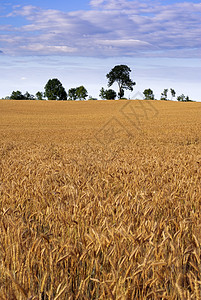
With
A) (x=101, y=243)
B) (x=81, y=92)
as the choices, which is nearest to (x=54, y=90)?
(x=81, y=92)

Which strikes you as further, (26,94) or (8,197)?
(26,94)

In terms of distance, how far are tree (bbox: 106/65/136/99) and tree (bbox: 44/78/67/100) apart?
14930 mm

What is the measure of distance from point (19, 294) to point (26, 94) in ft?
342

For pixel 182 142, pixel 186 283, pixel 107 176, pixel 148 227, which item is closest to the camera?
pixel 186 283

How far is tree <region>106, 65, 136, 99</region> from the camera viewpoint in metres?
80.4

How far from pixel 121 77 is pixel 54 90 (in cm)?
1924

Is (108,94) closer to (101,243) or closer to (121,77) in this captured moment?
(121,77)

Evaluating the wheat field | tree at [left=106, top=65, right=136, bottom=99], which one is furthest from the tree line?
the wheat field

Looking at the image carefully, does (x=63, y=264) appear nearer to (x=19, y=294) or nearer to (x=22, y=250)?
(x=22, y=250)

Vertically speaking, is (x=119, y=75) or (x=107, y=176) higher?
(x=119, y=75)

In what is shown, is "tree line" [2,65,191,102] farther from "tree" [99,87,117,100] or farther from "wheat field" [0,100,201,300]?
"wheat field" [0,100,201,300]

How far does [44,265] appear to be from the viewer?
82.4 inches

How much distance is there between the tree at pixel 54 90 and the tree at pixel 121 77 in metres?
14.9

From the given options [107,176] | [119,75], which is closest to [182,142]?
[107,176]
